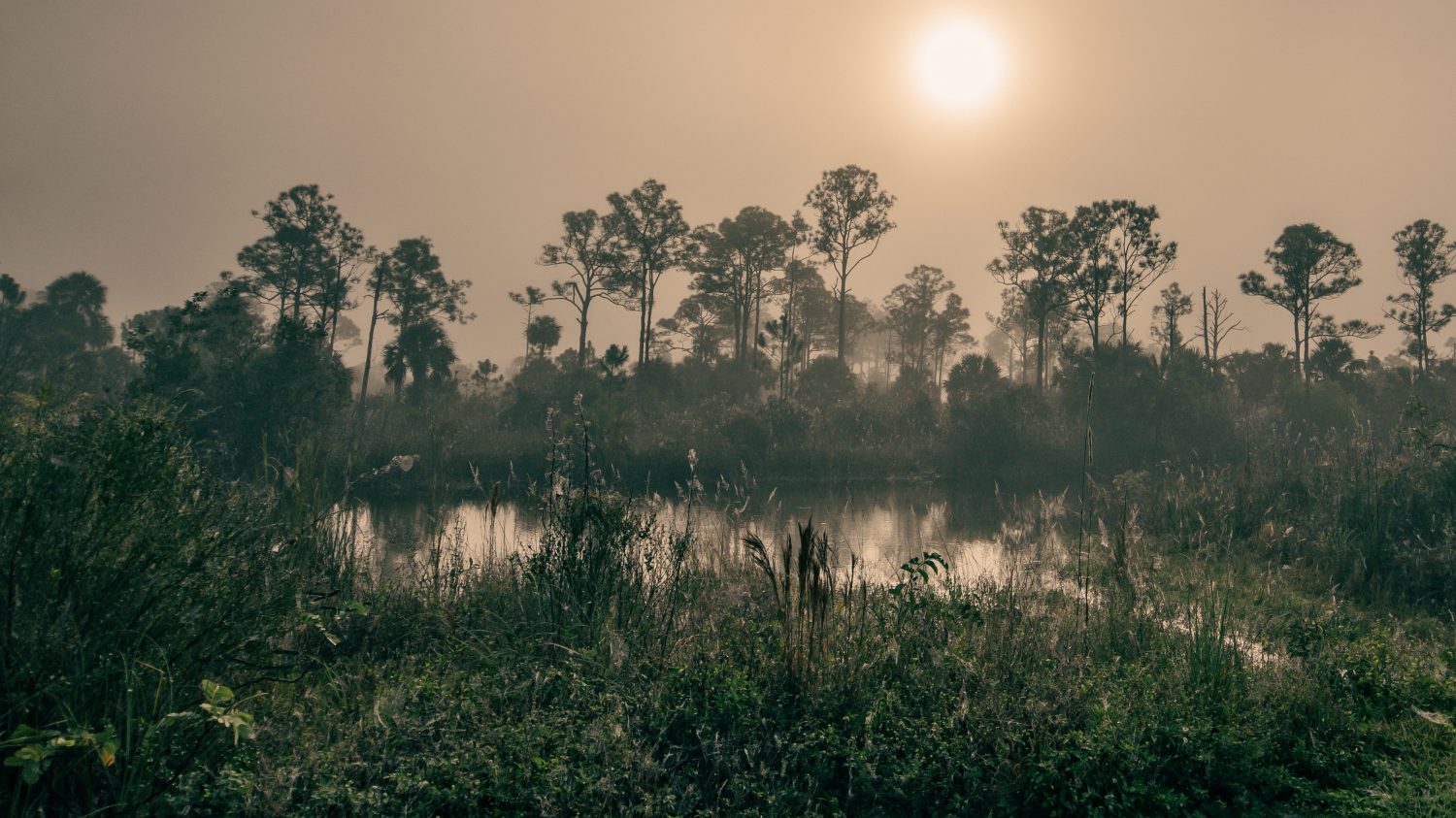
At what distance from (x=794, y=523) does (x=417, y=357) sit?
2972 centimetres

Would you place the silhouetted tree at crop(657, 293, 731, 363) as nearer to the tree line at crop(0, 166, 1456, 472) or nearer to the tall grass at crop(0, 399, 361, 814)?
the tree line at crop(0, 166, 1456, 472)

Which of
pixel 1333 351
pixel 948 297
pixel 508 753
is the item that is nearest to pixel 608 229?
pixel 948 297

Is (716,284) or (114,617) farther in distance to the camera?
(716,284)

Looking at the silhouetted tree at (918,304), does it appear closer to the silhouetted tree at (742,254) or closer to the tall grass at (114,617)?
the silhouetted tree at (742,254)

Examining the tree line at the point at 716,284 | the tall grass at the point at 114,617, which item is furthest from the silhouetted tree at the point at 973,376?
the tall grass at the point at 114,617

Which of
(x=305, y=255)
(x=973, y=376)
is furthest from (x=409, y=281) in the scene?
(x=973, y=376)

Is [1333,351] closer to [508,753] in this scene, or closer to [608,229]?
[608,229]

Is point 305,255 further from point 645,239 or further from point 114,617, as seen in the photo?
point 114,617

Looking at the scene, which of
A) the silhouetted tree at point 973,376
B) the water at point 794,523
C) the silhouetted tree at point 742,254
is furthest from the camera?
the silhouetted tree at point 742,254

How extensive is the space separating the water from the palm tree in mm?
18227

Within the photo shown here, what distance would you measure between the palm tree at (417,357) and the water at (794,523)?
59.8 ft

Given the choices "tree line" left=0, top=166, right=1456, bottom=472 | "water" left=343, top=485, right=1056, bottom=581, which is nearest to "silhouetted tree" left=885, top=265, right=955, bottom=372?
"tree line" left=0, top=166, right=1456, bottom=472

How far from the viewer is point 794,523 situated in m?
13.0

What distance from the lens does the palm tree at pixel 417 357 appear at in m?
37.2
